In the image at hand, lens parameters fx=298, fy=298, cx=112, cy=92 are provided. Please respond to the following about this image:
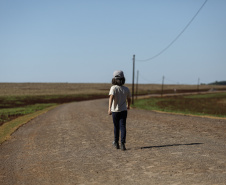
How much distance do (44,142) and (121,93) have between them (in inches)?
155

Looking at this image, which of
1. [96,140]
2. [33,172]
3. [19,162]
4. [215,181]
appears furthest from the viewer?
[96,140]

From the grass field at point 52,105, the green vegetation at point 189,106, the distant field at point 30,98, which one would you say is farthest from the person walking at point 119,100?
the distant field at point 30,98

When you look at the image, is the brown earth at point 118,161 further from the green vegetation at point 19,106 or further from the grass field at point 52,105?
the green vegetation at point 19,106

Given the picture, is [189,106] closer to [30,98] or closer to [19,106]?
[19,106]

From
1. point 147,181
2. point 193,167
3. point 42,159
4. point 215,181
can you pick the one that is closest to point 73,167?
point 42,159

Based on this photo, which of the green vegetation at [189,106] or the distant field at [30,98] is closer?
the green vegetation at [189,106]

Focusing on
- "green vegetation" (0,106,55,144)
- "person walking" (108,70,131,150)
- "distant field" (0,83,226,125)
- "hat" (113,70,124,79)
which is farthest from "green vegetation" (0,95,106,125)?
"hat" (113,70,124,79)

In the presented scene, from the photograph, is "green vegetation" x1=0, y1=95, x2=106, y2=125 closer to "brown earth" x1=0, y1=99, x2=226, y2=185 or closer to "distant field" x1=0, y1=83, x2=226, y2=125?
"distant field" x1=0, y1=83, x2=226, y2=125

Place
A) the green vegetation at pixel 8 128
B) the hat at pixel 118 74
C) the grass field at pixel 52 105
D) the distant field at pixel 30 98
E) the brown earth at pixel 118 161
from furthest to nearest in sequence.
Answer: the distant field at pixel 30 98 → the grass field at pixel 52 105 → the green vegetation at pixel 8 128 → the hat at pixel 118 74 → the brown earth at pixel 118 161

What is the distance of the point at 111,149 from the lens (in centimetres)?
859

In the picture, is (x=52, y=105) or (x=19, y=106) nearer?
(x=19, y=106)

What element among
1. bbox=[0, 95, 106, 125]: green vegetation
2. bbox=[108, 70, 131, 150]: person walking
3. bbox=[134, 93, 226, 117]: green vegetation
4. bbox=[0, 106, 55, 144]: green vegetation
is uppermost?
bbox=[108, 70, 131, 150]: person walking

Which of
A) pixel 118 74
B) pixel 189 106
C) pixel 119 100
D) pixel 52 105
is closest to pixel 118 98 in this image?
pixel 119 100

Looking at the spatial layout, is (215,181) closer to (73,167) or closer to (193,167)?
(193,167)
